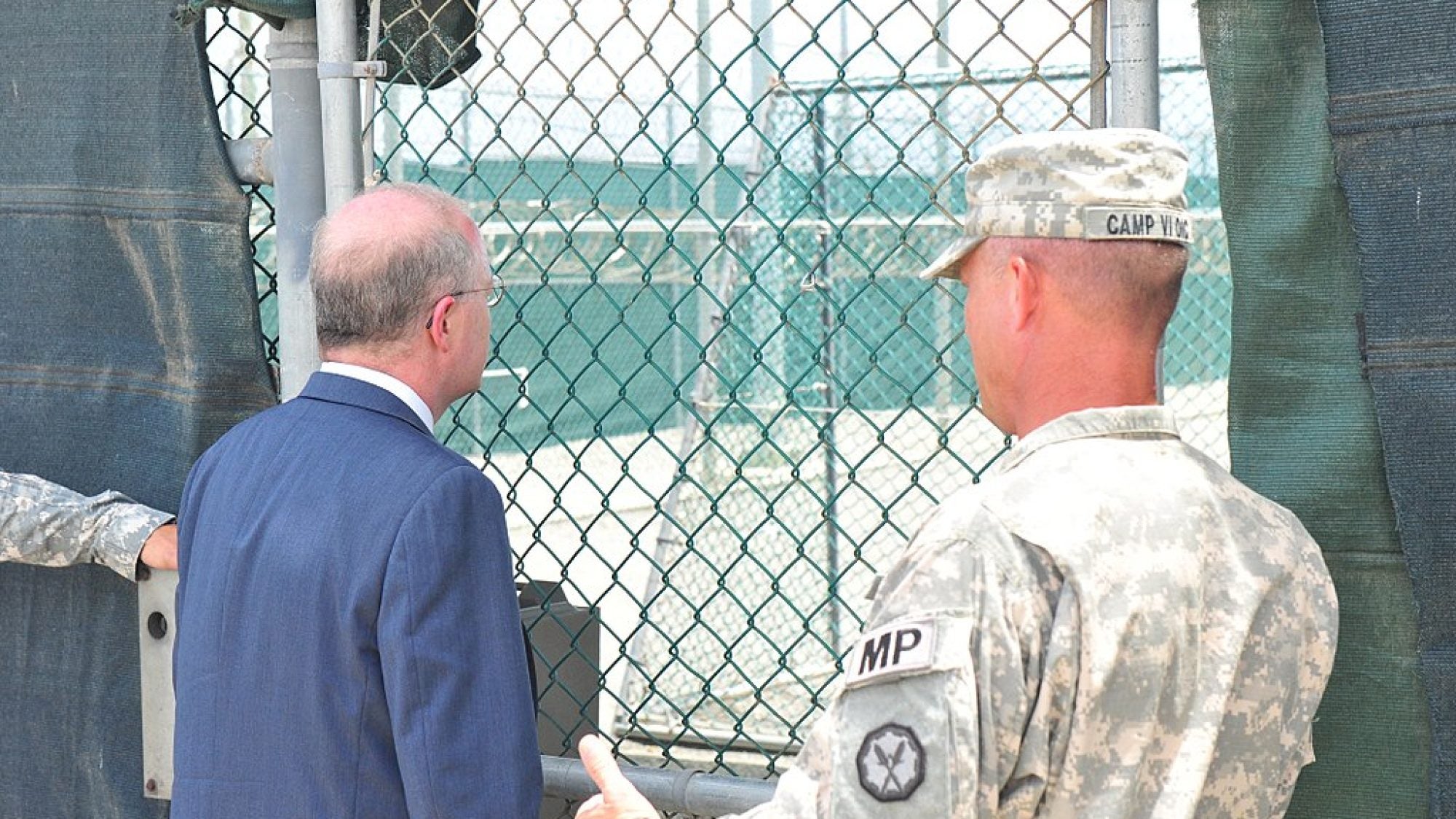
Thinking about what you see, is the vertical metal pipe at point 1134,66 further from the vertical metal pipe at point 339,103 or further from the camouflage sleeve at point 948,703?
the vertical metal pipe at point 339,103

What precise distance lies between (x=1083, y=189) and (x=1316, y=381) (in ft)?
1.75

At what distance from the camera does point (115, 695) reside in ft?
10.0

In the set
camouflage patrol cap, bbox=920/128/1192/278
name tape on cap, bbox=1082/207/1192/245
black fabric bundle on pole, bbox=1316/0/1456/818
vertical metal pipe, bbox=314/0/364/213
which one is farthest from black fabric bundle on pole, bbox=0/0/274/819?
black fabric bundle on pole, bbox=1316/0/1456/818

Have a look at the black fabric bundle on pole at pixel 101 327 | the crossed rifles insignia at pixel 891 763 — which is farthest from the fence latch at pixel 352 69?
the crossed rifles insignia at pixel 891 763

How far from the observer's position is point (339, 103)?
9.04ft

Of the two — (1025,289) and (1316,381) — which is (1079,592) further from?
(1316,381)

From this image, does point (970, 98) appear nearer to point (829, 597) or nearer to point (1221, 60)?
point (829, 597)

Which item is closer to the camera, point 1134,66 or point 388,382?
point 1134,66

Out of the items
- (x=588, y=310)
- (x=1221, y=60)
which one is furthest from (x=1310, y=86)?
(x=588, y=310)

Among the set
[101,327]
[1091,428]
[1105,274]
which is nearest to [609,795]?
[1091,428]

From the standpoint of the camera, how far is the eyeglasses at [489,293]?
7.79 ft

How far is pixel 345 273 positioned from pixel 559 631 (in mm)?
943

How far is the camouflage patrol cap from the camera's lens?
1669 mm

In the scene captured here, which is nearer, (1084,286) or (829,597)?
(1084,286)
